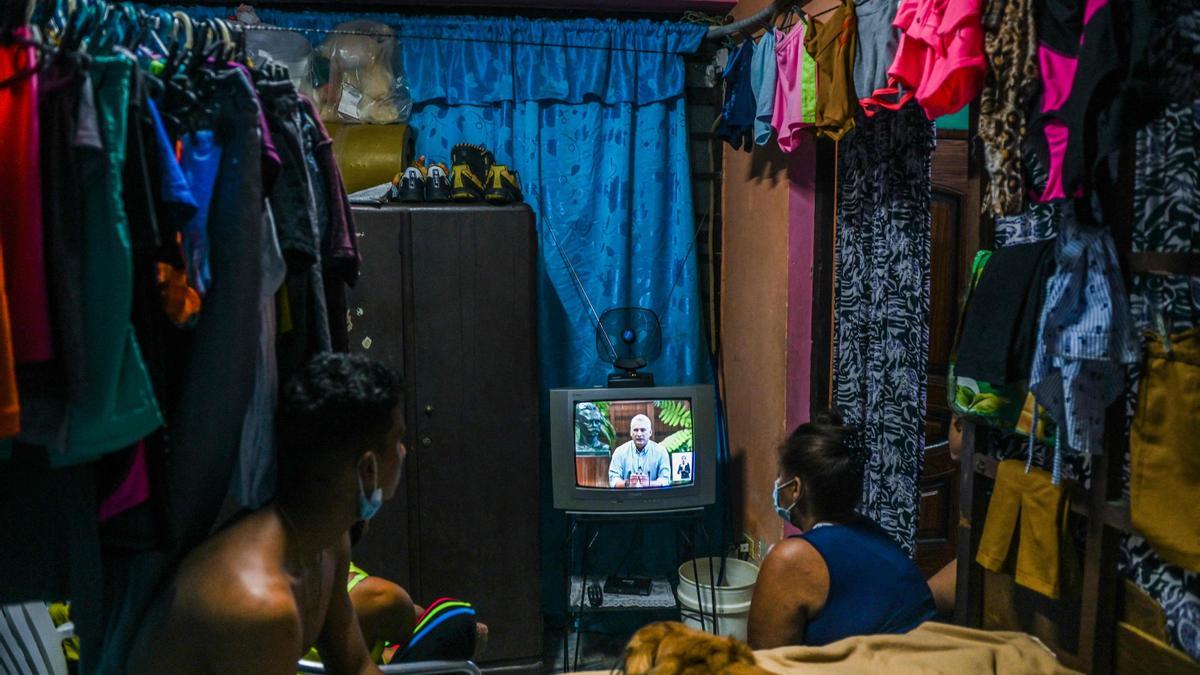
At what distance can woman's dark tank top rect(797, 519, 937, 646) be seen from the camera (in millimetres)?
1764

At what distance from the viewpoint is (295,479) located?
1418mm

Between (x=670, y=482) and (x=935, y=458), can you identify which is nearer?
(x=670, y=482)

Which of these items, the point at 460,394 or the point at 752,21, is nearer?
→ the point at 460,394

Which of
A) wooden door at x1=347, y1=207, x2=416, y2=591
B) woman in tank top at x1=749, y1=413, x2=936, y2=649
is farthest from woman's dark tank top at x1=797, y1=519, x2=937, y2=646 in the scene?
wooden door at x1=347, y1=207, x2=416, y2=591

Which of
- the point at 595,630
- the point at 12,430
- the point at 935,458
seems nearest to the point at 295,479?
the point at 12,430

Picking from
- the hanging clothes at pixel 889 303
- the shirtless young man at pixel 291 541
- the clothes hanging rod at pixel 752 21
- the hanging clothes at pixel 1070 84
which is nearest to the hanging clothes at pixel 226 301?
the shirtless young man at pixel 291 541

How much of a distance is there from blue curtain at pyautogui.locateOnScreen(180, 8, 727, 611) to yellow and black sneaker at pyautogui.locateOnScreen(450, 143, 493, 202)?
0.28 meters

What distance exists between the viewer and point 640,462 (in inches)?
121

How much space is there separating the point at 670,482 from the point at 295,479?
189 centimetres

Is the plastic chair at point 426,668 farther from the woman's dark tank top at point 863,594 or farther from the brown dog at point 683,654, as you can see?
the woman's dark tank top at point 863,594

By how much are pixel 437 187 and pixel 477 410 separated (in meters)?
0.85

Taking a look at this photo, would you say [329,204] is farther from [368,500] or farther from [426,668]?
[426,668]

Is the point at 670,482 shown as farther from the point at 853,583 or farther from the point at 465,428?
the point at 853,583

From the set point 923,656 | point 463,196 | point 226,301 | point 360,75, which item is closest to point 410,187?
point 463,196
